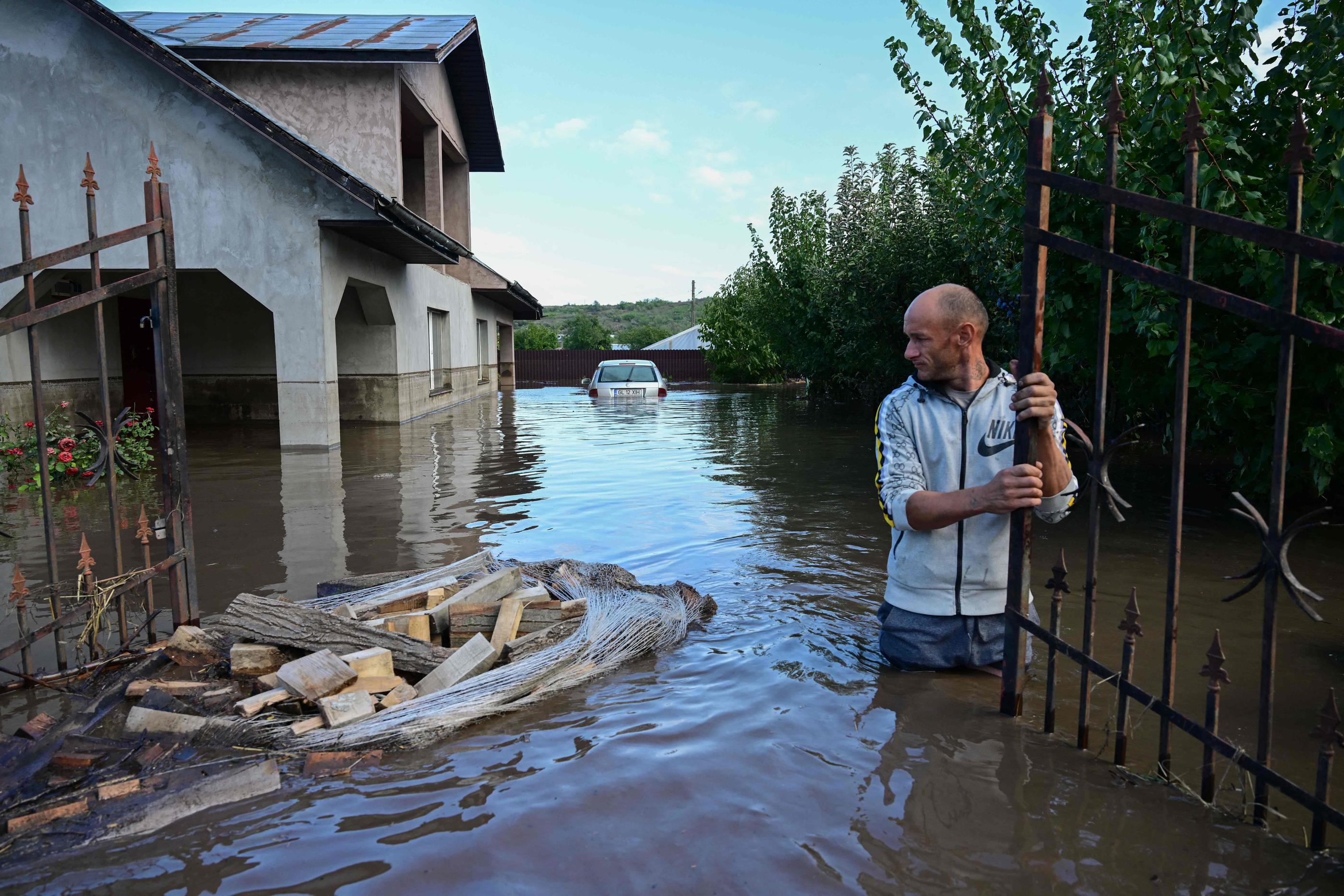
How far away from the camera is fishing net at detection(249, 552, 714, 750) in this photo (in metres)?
3.38

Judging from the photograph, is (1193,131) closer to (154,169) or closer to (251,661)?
(251,661)

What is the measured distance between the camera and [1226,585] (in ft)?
19.4

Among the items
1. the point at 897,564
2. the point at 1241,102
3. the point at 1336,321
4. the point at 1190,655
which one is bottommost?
the point at 1190,655

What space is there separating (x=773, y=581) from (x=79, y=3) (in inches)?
482

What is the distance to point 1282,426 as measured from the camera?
2400 millimetres

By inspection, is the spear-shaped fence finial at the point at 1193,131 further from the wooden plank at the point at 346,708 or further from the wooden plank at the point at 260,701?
the wooden plank at the point at 260,701

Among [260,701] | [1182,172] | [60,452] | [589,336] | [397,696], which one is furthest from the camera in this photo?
[589,336]

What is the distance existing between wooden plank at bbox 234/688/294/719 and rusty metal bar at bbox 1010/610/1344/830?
2.87 meters

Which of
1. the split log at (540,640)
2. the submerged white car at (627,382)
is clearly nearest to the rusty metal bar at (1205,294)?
the split log at (540,640)

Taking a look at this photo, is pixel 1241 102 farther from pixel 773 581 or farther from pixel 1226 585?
pixel 773 581

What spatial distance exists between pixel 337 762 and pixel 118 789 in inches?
26.6

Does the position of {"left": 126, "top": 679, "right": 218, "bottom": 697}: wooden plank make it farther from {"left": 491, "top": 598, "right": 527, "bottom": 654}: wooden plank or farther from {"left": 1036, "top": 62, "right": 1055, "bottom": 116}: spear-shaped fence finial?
{"left": 1036, "top": 62, "right": 1055, "bottom": 116}: spear-shaped fence finial

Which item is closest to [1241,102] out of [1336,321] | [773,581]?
[1336,321]

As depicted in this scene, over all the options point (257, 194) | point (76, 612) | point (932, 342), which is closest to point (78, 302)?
point (76, 612)
